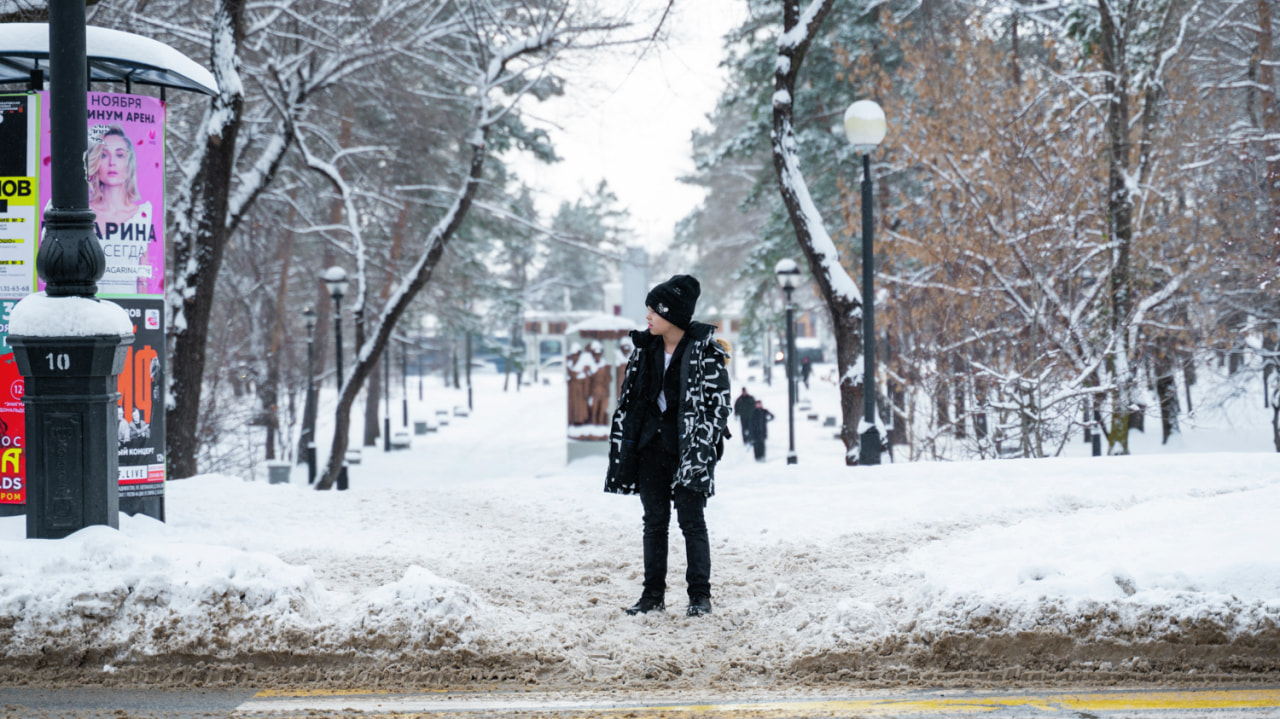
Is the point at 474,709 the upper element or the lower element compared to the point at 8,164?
lower

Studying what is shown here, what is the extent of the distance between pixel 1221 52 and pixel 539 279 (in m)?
56.7

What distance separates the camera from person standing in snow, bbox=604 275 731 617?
5105mm

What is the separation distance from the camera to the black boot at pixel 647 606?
533cm

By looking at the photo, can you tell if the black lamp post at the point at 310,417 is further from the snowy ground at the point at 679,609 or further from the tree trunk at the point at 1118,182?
the tree trunk at the point at 1118,182

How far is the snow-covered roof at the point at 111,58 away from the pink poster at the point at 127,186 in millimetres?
247

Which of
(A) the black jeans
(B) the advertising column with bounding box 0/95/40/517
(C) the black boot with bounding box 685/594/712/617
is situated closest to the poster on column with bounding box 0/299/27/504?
(B) the advertising column with bounding box 0/95/40/517

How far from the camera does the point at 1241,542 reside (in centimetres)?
489

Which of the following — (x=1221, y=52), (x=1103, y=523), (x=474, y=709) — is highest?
(x=1221, y=52)

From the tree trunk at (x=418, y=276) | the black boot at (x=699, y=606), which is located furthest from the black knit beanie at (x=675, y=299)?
the tree trunk at (x=418, y=276)

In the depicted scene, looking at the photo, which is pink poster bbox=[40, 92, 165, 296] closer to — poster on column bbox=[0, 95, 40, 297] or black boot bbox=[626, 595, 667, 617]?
poster on column bbox=[0, 95, 40, 297]

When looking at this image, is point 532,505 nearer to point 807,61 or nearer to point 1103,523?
point 1103,523

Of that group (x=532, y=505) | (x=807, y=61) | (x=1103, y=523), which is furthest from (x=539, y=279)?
(x=1103, y=523)

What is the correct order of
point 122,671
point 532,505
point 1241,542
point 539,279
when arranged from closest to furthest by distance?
point 122,671
point 1241,542
point 532,505
point 539,279

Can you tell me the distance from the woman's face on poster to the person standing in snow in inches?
162
